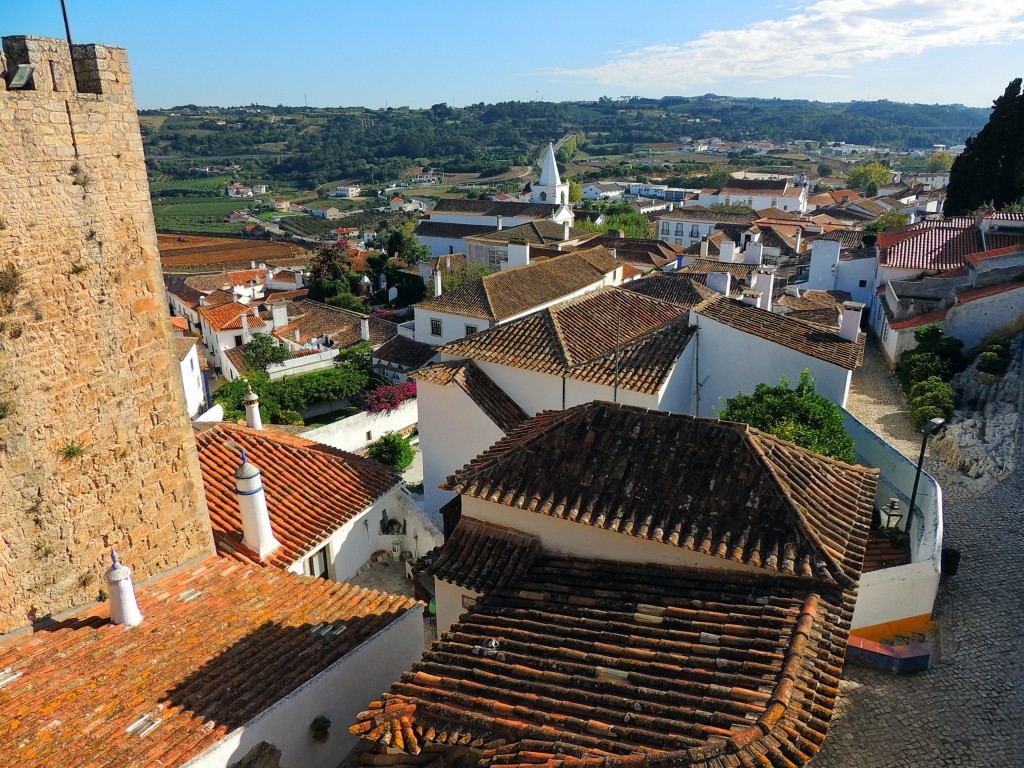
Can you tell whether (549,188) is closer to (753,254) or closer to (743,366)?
(753,254)

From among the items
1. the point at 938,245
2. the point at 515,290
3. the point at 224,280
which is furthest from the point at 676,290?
the point at 224,280

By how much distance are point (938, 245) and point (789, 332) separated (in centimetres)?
1774

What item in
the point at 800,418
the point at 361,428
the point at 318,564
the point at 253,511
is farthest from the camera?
the point at 361,428

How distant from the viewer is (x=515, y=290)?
26469 mm

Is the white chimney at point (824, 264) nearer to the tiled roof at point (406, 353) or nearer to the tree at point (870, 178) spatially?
the tiled roof at point (406, 353)

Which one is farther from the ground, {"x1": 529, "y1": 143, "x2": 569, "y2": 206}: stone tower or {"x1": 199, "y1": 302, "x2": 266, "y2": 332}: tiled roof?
{"x1": 529, "y1": 143, "x2": 569, "y2": 206}: stone tower

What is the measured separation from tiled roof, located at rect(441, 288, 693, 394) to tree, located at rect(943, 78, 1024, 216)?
28312 mm

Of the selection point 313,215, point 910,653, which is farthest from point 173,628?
point 313,215

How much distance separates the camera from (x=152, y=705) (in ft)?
21.2

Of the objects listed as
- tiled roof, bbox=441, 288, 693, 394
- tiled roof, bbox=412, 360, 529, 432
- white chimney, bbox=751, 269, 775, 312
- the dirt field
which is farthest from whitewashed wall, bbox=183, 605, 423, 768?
the dirt field

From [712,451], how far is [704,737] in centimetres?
369

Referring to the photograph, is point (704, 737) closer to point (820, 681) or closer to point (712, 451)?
point (820, 681)

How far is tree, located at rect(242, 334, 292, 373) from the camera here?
102 feet

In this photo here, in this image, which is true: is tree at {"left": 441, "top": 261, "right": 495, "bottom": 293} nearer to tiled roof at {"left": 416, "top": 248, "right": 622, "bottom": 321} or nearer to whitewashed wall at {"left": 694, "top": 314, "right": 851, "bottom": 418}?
tiled roof at {"left": 416, "top": 248, "right": 622, "bottom": 321}
